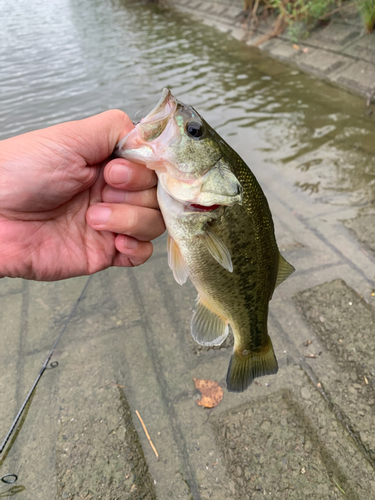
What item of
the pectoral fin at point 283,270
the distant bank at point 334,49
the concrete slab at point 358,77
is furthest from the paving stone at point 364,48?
the pectoral fin at point 283,270

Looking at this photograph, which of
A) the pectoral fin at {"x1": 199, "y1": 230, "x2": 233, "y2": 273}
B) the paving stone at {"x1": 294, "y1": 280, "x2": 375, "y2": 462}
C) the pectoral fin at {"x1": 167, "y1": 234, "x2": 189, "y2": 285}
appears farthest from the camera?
the paving stone at {"x1": 294, "y1": 280, "x2": 375, "y2": 462}

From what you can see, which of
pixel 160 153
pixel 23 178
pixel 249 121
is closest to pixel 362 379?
pixel 160 153

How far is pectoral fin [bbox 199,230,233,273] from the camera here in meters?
1.66

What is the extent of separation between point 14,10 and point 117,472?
23.4 meters

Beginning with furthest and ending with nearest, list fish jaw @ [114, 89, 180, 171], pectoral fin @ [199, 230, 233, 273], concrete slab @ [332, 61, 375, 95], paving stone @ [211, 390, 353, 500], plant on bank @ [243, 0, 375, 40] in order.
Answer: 1. plant on bank @ [243, 0, 375, 40]
2. concrete slab @ [332, 61, 375, 95]
3. paving stone @ [211, 390, 353, 500]
4. pectoral fin @ [199, 230, 233, 273]
5. fish jaw @ [114, 89, 180, 171]

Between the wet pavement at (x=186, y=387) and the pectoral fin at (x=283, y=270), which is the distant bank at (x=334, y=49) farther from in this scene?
the pectoral fin at (x=283, y=270)

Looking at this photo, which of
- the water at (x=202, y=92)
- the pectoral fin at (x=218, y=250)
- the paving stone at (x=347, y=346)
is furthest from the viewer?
the water at (x=202, y=92)

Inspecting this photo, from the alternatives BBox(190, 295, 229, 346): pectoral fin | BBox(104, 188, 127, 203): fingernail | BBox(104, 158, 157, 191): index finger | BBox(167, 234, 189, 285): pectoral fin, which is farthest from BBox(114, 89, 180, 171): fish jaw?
BBox(190, 295, 229, 346): pectoral fin

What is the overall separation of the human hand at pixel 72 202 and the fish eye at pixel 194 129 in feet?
1.09

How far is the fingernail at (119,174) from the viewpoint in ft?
5.61

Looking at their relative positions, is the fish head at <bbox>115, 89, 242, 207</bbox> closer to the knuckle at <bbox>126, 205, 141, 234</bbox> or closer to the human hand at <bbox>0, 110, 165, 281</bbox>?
the human hand at <bbox>0, 110, 165, 281</bbox>

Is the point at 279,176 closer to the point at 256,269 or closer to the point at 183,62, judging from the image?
the point at 256,269

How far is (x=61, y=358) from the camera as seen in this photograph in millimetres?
2729

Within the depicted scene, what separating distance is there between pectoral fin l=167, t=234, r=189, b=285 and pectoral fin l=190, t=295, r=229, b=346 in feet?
0.85
